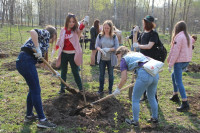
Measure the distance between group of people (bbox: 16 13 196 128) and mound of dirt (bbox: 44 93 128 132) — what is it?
0.30 m

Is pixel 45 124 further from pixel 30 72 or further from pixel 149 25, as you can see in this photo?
pixel 149 25

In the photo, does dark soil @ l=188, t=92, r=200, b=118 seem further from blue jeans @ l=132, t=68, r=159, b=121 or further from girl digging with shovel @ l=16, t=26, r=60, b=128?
girl digging with shovel @ l=16, t=26, r=60, b=128

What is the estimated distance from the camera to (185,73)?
727 cm

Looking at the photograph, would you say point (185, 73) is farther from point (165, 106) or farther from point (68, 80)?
point (68, 80)

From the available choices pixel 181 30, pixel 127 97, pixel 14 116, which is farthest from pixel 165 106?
pixel 14 116

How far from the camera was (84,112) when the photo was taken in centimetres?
396

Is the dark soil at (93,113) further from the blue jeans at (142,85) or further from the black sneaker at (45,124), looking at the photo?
the blue jeans at (142,85)

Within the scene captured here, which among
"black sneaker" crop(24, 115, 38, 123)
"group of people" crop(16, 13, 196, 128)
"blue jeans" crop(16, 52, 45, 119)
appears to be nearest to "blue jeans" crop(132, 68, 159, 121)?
"group of people" crop(16, 13, 196, 128)

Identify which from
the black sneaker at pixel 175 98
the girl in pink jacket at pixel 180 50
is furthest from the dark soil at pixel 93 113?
the girl in pink jacket at pixel 180 50

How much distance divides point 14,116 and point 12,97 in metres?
1.03

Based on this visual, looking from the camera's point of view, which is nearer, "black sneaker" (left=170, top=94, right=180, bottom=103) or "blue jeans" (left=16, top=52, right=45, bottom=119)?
"blue jeans" (left=16, top=52, right=45, bottom=119)

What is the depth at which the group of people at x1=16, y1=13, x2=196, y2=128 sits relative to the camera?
10.2 ft

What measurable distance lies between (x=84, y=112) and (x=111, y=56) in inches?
61.2

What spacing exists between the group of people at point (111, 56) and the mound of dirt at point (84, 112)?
0.98ft
